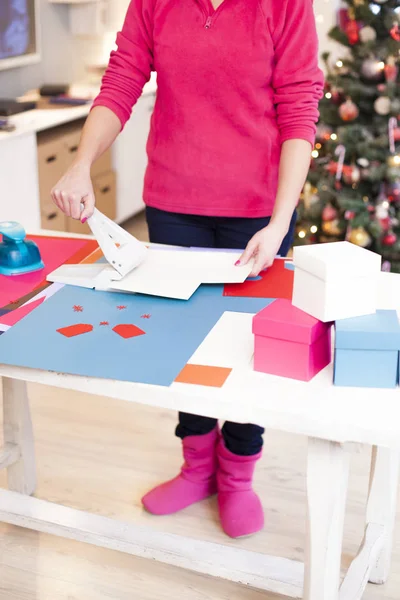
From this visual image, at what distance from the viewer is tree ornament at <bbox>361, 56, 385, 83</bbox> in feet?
9.84

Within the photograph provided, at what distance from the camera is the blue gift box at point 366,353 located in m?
1.03

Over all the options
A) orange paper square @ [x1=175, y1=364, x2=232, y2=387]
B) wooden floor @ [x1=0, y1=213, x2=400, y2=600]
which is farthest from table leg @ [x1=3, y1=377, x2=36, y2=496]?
orange paper square @ [x1=175, y1=364, x2=232, y2=387]

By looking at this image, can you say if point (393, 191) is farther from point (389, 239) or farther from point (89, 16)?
point (89, 16)

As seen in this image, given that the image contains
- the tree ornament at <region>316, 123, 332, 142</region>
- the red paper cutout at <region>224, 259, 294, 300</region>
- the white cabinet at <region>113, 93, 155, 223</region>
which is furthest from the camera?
the white cabinet at <region>113, 93, 155, 223</region>

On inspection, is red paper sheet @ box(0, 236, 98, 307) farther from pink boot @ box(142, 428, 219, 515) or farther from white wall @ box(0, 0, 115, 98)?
white wall @ box(0, 0, 115, 98)

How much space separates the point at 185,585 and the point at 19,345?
783 millimetres

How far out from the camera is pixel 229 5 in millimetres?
1471

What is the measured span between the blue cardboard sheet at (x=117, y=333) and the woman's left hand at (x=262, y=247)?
0.07 meters

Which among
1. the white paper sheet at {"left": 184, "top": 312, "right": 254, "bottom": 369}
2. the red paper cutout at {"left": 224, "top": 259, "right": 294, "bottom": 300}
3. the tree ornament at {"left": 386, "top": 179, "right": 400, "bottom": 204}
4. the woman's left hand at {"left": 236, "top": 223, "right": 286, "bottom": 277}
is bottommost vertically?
the tree ornament at {"left": 386, "top": 179, "right": 400, "bottom": 204}

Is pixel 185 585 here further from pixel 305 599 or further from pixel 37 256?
pixel 37 256

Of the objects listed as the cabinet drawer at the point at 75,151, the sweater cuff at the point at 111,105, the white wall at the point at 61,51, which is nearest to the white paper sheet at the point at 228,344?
the sweater cuff at the point at 111,105

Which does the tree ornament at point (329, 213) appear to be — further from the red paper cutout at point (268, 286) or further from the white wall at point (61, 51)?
the red paper cutout at point (268, 286)

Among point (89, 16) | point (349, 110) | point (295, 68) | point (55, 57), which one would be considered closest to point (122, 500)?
point (295, 68)

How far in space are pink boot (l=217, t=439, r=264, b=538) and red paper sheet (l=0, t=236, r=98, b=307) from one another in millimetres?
592
